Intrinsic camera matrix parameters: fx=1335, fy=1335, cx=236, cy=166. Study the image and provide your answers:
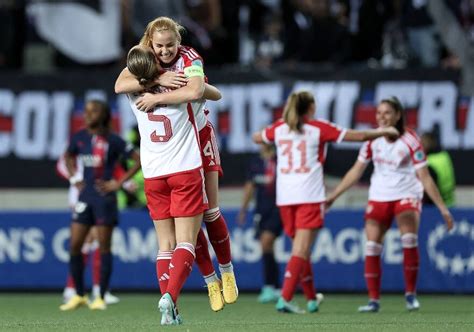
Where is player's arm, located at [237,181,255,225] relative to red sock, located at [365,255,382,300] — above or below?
above

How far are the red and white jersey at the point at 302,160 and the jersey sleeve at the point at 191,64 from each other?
3.30 m

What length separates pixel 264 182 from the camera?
640 inches

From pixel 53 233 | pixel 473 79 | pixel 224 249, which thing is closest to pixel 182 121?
pixel 224 249

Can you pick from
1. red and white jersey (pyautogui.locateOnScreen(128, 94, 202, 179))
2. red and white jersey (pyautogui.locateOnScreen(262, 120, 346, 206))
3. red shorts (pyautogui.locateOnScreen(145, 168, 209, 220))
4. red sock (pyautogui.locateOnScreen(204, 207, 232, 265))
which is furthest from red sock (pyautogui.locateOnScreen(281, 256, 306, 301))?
red and white jersey (pyautogui.locateOnScreen(128, 94, 202, 179))

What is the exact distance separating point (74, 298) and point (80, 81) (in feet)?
19.5

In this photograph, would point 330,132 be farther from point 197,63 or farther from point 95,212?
point 197,63

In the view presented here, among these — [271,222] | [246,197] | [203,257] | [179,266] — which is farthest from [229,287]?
[246,197]

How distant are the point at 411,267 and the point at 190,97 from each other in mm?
4576

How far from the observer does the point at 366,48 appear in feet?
63.0

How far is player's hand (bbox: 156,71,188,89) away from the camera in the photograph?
32.4ft

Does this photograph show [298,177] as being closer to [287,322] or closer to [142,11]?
[287,322]

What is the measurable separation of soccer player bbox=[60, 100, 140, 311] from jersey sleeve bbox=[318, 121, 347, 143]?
2.16m

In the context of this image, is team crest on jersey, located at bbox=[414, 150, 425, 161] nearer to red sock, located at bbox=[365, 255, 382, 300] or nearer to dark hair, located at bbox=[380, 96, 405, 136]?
dark hair, located at bbox=[380, 96, 405, 136]

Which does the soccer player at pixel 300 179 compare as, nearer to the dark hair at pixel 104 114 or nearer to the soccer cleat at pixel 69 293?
the dark hair at pixel 104 114
